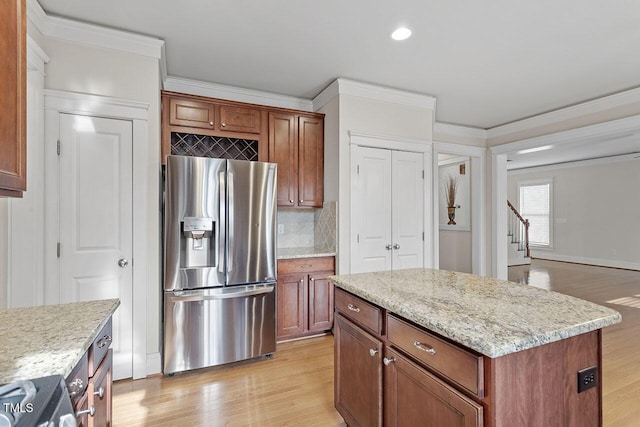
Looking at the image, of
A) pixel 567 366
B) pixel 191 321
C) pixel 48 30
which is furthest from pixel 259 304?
pixel 48 30

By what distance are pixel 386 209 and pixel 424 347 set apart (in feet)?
8.05

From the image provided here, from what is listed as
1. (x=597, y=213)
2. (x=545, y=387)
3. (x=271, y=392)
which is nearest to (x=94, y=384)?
(x=271, y=392)

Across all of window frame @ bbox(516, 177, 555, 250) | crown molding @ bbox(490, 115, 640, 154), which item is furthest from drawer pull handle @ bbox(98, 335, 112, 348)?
window frame @ bbox(516, 177, 555, 250)

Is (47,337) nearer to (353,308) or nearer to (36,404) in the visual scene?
(36,404)

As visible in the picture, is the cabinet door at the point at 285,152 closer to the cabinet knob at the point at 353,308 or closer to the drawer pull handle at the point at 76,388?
the cabinet knob at the point at 353,308

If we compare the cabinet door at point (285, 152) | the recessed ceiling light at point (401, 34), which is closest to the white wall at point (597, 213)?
the recessed ceiling light at point (401, 34)

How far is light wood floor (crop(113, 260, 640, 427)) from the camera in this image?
202 cm

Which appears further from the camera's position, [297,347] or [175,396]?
[297,347]

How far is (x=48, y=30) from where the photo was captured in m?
2.29

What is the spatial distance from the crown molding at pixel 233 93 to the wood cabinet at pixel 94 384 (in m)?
2.72

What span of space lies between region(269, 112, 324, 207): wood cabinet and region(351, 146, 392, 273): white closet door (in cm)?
48

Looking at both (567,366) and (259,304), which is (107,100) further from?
(567,366)

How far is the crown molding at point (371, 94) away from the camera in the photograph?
337cm

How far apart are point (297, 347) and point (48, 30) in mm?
3321
